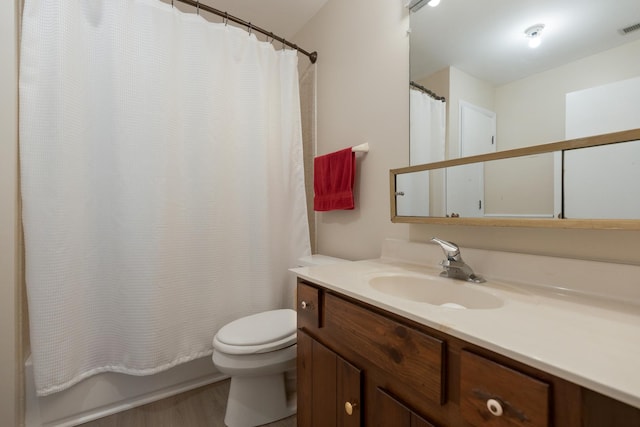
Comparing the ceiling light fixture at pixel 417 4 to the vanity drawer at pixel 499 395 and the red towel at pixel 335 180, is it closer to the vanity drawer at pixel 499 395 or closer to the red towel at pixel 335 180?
the red towel at pixel 335 180

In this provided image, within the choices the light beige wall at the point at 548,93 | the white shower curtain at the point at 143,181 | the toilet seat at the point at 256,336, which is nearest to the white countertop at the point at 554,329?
the light beige wall at the point at 548,93

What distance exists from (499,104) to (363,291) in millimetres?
818

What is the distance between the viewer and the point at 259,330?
4.52ft

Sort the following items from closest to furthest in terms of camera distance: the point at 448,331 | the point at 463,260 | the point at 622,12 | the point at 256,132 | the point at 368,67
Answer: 1. the point at 448,331
2. the point at 622,12
3. the point at 463,260
4. the point at 368,67
5. the point at 256,132

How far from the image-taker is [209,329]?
1.58 meters

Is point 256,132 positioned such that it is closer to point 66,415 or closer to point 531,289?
point 531,289

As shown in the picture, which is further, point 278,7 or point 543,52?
point 278,7

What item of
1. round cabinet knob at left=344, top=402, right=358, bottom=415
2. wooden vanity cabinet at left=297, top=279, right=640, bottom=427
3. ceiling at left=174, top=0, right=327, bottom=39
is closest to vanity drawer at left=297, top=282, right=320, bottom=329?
wooden vanity cabinet at left=297, top=279, right=640, bottom=427

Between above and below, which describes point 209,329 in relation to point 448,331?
below

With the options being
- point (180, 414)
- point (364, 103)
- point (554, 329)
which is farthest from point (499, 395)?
point (180, 414)

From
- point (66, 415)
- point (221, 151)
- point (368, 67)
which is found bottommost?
point (66, 415)

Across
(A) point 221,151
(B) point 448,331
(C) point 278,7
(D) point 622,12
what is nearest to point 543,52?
(D) point 622,12

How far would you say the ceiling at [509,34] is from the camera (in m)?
0.81

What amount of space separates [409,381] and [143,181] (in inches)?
55.9
